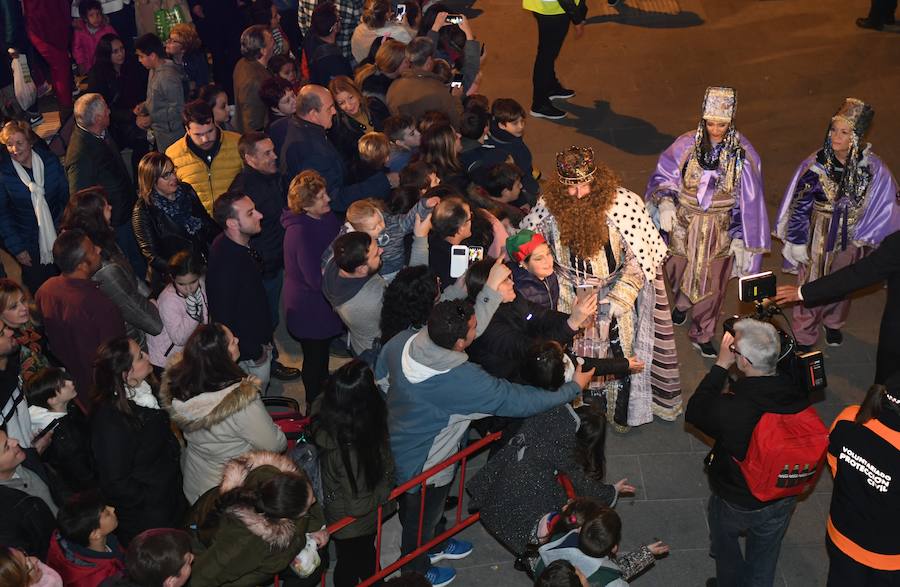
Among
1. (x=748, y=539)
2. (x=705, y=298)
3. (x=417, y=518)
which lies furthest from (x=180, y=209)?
(x=748, y=539)

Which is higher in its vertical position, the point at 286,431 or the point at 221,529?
the point at 221,529

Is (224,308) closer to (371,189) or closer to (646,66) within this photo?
(371,189)

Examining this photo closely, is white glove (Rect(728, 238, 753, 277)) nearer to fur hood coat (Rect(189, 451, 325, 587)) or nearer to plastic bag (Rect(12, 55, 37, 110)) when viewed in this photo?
fur hood coat (Rect(189, 451, 325, 587))

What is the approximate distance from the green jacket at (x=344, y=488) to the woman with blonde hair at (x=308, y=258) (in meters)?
1.73

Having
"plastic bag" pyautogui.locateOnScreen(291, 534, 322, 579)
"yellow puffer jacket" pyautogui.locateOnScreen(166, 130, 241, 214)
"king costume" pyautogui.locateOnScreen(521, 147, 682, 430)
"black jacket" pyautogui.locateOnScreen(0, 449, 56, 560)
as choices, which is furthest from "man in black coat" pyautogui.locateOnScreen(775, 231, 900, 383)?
"black jacket" pyautogui.locateOnScreen(0, 449, 56, 560)

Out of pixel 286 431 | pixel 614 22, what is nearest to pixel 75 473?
pixel 286 431

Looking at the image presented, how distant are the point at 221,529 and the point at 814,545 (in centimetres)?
349

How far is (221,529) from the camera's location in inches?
171

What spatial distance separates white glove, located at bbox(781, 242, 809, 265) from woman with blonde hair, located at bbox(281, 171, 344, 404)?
327cm

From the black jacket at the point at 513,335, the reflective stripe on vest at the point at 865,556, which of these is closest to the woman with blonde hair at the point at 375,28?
the black jacket at the point at 513,335

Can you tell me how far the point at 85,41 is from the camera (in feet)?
33.4

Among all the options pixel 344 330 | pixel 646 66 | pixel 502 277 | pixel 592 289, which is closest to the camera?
pixel 502 277

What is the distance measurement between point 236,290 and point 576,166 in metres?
2.21

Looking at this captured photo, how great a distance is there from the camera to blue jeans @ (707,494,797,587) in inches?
197
